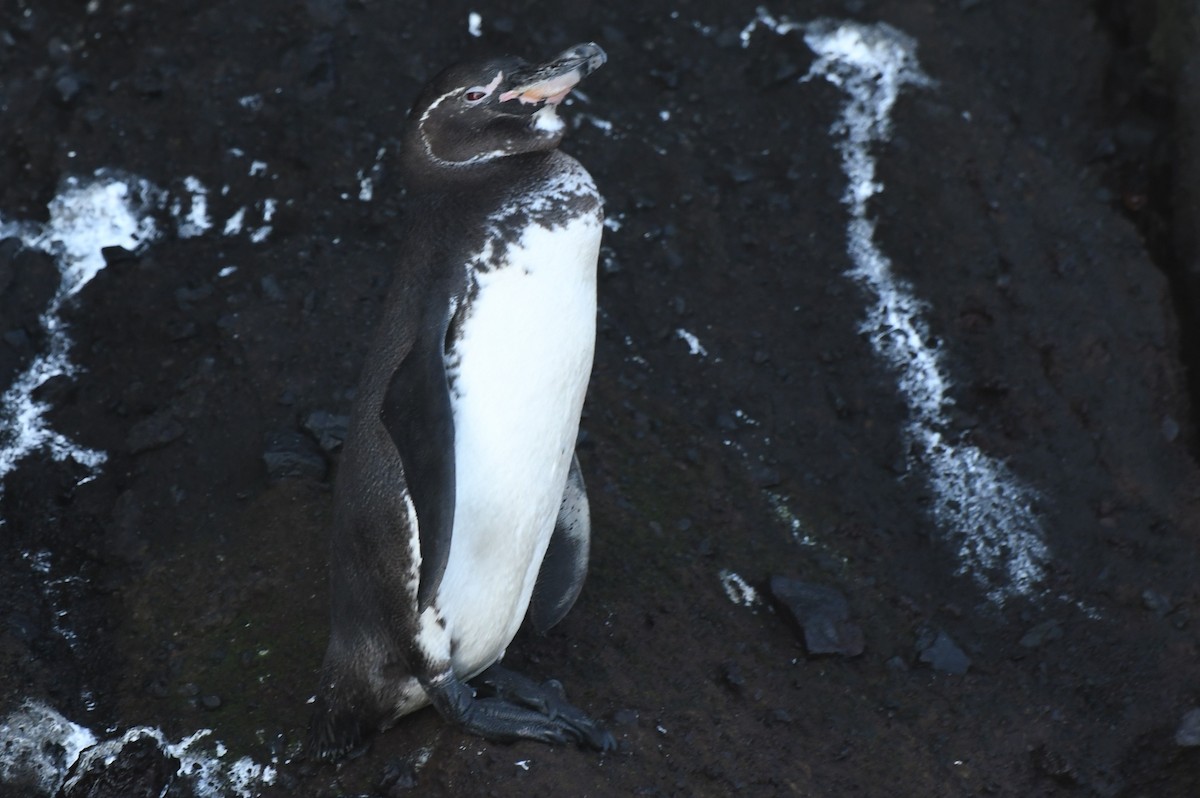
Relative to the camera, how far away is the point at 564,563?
3465 millimetres

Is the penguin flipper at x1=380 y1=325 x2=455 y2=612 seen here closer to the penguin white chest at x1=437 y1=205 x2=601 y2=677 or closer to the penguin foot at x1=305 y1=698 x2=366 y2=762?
the penguin white chest at x1=437 y1=205 x2=601 y2=677

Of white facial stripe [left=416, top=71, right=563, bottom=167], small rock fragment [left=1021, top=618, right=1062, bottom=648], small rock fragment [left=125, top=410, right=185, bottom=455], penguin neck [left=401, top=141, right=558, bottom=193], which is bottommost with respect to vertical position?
small rock fragment [left=1021, top=618, right=1062, bottom=648]

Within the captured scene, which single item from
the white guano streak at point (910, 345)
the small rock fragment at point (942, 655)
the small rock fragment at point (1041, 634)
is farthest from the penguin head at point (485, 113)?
the small rock fragment at point (1041, 634)

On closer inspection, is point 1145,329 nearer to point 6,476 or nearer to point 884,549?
point 884,549

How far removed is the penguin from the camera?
2.91 m

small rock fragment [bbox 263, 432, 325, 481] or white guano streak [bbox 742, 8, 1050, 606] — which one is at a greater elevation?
small rock fragment [bbox 263, 432, 325, 481]

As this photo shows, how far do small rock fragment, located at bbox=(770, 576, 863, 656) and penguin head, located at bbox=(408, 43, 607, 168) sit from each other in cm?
151

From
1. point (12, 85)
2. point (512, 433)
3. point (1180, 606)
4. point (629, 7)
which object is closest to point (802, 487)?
point (1180, 606)

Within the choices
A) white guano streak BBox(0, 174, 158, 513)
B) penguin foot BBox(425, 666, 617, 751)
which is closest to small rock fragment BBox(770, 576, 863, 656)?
penguin foot BBox(425, 666, 617, 751)

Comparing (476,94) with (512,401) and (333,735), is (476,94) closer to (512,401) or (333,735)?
(512,401)

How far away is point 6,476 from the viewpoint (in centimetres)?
411

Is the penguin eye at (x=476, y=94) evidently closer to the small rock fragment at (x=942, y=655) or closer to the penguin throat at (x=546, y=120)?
the penguin throat at (x=546, y=120)

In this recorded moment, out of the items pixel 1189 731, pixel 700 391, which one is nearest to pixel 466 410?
pixel 700 391

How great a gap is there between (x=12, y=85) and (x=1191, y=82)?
4.58m
